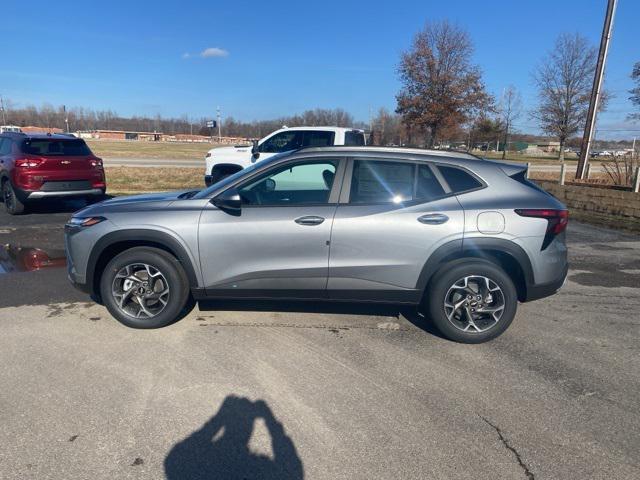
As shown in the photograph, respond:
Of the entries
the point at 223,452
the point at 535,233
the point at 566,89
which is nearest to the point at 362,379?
the point at 223,452

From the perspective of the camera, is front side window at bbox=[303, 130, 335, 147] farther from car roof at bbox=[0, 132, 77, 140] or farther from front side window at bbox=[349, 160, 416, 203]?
front side window at bbox=[349, 160, 416, 203]

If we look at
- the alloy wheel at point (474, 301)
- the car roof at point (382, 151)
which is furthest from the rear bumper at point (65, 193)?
the alloy wheel at point (474, 301)

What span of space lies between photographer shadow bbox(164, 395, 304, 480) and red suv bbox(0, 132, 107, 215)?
838cm

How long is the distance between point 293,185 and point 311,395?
203cm

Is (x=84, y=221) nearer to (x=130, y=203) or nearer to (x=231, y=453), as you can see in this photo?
(x=130, y=203)

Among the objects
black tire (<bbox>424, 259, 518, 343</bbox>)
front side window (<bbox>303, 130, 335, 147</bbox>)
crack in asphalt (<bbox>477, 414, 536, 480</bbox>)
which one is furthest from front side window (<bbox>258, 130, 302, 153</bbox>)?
crack in asphalt (<bbox>477, 414, 536, 480</bbox>)

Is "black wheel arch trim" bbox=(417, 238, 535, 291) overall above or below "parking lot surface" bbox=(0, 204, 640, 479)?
above

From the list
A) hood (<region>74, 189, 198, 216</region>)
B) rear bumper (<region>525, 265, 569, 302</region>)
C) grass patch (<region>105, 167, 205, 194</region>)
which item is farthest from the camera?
grass patch (<region>105, 167, 205, 194</region>)

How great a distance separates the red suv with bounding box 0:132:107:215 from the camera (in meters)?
9.22

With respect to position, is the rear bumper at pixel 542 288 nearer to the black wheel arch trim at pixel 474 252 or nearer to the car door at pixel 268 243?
the black wheel arch trim at pixel 474 252

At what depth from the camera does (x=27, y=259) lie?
659 cm

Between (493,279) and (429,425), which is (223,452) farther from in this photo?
(493,279)

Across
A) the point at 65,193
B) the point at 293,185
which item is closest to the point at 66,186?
the point at 65,193

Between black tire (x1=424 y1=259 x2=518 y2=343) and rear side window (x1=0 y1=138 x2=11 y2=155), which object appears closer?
black tire (x1=424 y1=259 x2=518 y2=343)
